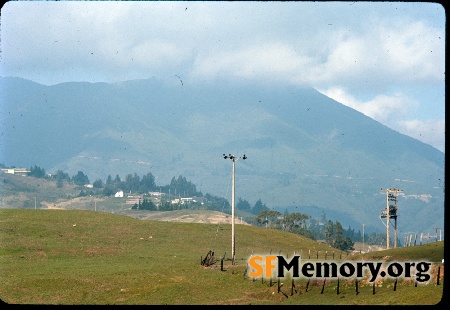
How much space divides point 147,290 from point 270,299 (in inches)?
536

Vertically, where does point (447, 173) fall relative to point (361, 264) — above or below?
above

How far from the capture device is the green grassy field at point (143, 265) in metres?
61.1

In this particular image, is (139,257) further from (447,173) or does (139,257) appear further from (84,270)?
(447,173)

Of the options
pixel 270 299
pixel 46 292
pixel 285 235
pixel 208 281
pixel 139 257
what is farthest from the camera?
pixel 285 235

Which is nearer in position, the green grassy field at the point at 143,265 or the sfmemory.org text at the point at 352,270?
the sfmemory.org text at the point at 352,270

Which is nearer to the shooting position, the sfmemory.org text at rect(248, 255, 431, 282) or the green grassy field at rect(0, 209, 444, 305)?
the sfmemory.org text at rect(248, 255, 431, 282)

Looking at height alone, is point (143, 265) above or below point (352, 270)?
below

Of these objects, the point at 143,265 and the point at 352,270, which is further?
the point at 143,265

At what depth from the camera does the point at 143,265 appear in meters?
87.1

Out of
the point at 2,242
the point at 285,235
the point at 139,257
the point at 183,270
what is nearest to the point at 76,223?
the point at 2,242

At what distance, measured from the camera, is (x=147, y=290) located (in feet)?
225

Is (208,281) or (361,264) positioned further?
(208,281)

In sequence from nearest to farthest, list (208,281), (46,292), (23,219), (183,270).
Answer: (46,292), (208,281), (183,270), (23,219)

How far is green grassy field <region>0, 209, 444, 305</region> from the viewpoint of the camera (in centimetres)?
6106
